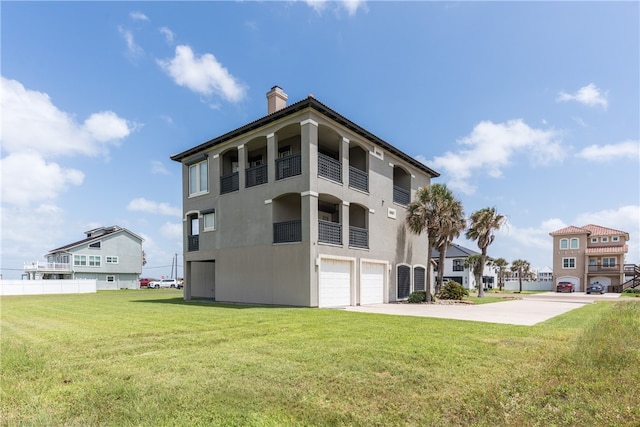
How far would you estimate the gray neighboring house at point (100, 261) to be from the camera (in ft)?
171


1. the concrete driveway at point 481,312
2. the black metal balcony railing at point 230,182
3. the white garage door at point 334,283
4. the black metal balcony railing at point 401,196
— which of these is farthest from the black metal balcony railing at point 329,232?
the black metal balcony railing at point 401,196

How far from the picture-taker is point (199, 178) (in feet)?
79.8

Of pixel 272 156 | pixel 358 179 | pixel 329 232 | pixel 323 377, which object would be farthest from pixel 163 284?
pixel 323 377

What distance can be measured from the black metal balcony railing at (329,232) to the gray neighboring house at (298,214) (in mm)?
51

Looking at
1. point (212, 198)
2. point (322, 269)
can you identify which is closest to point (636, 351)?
point (322, 269)

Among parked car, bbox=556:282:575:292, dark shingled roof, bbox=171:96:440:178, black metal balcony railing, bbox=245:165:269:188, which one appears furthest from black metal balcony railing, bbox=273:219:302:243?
parked car, bbox=556:282:575:292

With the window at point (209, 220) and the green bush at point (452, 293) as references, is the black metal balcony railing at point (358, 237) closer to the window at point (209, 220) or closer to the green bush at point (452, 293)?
the green bush at point (452, 293)

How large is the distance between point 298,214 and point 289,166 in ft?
10.4

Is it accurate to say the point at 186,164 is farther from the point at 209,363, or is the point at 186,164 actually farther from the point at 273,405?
the point at 273,405

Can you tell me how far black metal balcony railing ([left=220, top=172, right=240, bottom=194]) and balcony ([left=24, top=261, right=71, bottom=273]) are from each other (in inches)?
1676

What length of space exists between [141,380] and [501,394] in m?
5.17

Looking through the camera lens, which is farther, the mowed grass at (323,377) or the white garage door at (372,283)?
the white garage door at (372,283)

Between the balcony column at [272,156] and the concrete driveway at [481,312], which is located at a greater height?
the balcony column at [272,156]

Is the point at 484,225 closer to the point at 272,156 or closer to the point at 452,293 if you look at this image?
the point at 452,293
